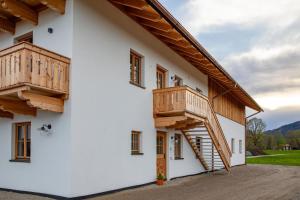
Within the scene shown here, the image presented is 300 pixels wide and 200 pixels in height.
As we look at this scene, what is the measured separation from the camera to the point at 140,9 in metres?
12.4

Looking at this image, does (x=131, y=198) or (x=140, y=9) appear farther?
(x=140, y=9)

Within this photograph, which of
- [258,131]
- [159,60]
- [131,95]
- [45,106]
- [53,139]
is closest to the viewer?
[45,106]

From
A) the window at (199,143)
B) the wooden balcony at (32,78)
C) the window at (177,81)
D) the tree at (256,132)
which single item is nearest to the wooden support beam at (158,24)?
the window at (177,81)

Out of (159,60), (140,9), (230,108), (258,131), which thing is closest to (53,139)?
(140,9)

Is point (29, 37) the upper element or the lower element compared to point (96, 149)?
upper

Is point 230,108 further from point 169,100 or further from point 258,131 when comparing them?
point 258,131

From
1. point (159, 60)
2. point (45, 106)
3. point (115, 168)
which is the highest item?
point (159, 60)

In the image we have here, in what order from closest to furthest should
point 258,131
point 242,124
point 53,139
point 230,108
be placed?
point 53,139
point 230,108
point 242,124
point 258,131

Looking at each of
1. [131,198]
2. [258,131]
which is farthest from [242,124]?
[258,131]

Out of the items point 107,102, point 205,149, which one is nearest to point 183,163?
point 205,149

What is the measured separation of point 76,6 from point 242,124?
2541 centimetres

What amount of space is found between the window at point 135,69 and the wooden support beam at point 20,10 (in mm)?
3992

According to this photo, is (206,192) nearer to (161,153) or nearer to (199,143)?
(161,153)

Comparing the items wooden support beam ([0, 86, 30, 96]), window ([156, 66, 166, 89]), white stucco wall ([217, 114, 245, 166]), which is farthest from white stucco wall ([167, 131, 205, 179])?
wooden support beam ([0, 86, 30, 96])
